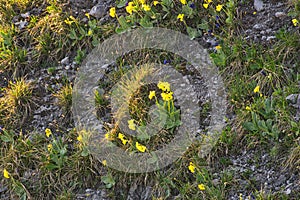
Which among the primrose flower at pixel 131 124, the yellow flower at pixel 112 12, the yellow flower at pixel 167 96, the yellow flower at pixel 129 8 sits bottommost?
the primrose flower at pixel 131 124

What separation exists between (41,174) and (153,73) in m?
1.50

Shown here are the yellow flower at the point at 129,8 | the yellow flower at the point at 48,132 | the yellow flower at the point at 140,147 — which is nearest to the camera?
the yellow flower at the point at 140,147

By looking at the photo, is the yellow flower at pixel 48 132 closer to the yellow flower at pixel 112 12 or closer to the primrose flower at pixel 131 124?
the primrose flower at pixel 131 124

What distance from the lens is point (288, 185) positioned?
15.0 ft

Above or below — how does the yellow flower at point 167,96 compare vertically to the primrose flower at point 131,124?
above

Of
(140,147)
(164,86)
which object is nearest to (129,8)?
(164,86)

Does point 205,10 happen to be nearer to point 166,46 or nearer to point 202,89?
point 166,46

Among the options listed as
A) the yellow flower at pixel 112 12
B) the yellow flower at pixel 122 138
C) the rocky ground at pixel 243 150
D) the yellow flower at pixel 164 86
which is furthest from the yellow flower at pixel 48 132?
the yellow flower at pixel 112 12

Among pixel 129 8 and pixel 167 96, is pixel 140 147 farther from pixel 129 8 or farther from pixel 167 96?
pixel 129 8

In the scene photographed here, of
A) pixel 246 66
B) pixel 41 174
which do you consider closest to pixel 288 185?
pixel 246 66

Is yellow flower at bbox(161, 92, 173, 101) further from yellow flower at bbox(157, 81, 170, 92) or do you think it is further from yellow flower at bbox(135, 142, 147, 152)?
yellow flower at bbox(135, 142, 147, 152)

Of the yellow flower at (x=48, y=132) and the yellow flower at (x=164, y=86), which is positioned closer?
the yellow flower at (x=164, y=86)

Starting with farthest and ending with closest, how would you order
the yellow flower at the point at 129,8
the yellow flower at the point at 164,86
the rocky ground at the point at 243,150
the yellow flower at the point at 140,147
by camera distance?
the yellow flower at the point at 129,8, the yellow flower at the point at 164,86, the yellow flower at the point at 140,147, the rocky ground at the point at 243,150

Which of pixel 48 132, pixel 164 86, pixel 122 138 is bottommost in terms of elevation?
pixel 48 132
